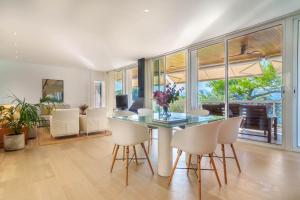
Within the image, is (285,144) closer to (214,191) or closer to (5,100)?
(214,191)

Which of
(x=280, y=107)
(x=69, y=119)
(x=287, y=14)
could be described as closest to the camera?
(x=287, y=14)

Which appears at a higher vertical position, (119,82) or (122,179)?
(119,82)

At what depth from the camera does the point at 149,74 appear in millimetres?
6492

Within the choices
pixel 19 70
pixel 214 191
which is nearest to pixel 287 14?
pixel 214 191

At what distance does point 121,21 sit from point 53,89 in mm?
5721

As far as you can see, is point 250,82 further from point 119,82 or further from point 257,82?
point 119,82

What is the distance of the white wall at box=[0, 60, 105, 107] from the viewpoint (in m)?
6.49

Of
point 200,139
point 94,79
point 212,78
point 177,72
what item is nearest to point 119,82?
point 94,79

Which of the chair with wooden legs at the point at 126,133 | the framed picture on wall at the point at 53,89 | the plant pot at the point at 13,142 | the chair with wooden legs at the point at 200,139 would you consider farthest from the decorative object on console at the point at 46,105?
the chair with wooden legs at the point at 200,139

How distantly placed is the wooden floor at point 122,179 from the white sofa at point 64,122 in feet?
3.84

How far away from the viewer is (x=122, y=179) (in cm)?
220

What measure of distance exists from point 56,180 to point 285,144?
13.1 ft

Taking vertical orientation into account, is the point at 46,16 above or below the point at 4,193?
above

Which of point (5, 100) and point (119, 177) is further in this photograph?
point (5, 100)
